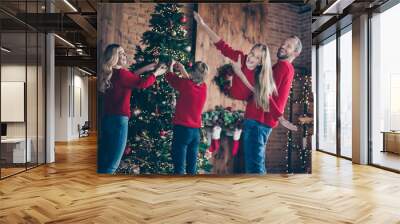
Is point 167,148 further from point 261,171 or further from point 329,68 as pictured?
point 329,68

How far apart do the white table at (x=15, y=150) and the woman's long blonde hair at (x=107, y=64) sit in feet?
7.00

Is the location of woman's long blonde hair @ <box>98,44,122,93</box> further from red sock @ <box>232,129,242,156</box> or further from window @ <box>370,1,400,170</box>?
window @ <box>370,1,400,170</box>

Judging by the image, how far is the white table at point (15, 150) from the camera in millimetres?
6773

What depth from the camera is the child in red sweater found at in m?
6.35

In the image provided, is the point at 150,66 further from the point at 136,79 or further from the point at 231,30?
the point at 231,30

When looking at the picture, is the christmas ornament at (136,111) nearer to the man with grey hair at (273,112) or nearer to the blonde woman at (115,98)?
the blonde woman at (115,98)

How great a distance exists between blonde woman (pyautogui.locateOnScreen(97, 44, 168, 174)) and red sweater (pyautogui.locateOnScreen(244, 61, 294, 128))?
1647 mm

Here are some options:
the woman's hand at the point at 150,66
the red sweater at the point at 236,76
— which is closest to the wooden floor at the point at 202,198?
the red sweater at the point at 236,76

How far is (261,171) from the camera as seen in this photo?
6.36 meters

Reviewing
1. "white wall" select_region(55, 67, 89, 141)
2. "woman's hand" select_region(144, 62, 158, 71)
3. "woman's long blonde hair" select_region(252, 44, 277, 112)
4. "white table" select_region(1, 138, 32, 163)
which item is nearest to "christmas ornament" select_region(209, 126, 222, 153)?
"woman's long blonde hair" select_region(252, 44, 277, 112)

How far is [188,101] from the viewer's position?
637cm

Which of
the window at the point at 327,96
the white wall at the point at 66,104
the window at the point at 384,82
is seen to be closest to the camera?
the window at the point at 384,82

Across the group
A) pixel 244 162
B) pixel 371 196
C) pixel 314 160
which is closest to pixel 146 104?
pixel 244 162

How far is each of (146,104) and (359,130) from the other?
4.71 meters
